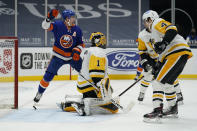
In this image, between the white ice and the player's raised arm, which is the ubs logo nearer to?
the white ice

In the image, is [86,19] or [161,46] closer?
[161,46]

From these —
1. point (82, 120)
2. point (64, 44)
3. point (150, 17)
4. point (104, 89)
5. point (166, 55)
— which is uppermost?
point (150, 17)

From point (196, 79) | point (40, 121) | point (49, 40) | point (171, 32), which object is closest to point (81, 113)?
point (40, 121)

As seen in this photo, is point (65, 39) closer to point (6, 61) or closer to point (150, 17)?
point (6, 61)

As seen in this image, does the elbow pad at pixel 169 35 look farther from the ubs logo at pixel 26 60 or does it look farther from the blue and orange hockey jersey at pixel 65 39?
the ubs logo at pixel 26 60

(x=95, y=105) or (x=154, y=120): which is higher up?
(x=95, y=105)

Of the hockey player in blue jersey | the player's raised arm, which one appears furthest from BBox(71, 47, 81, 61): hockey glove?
the player's raised arm

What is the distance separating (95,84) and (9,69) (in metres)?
1.29

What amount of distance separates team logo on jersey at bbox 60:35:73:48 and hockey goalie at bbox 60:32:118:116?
495mm

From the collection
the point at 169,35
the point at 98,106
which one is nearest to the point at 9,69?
the point at 98,106

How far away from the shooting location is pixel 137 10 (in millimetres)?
12797

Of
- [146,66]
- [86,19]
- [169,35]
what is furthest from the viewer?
[86,19]

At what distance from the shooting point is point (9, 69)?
477 cm

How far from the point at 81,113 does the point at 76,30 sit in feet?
3.54
